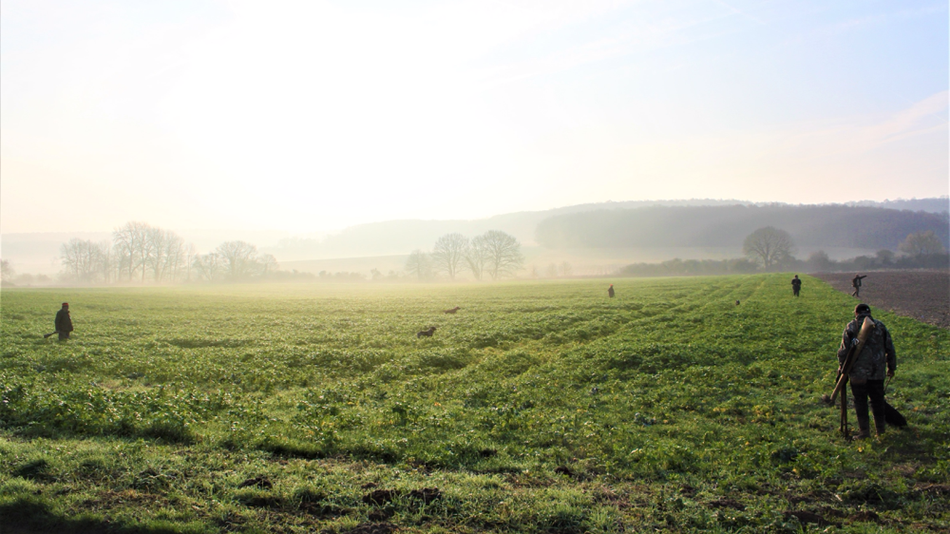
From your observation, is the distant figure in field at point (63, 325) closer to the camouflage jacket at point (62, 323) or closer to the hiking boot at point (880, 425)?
the camouflage jacket at point (62, 323)

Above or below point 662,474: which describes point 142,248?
above

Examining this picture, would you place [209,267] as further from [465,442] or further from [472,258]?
[465,442]

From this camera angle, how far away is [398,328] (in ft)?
108

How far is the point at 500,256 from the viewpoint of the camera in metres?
155

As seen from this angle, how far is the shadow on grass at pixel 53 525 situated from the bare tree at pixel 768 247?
192 metres

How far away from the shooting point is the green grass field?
7363mm

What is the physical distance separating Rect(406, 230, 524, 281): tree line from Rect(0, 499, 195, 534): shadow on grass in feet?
486

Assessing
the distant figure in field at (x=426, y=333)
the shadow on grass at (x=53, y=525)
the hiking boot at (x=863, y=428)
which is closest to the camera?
the shadow on grass at (x=53, y=525)

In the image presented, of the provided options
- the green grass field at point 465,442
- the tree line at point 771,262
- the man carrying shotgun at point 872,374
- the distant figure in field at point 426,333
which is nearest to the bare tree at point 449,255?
the tree line at point 771,262

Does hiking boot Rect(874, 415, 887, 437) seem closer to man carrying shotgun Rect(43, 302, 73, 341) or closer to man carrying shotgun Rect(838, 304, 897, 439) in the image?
man carrying shotgun Rect(838, 304, 897, 439)

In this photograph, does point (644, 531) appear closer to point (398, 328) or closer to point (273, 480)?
point (273, 480)

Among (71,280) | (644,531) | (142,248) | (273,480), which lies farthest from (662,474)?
(71,280)

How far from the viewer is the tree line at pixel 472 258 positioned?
156m

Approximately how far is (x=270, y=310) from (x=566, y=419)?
45.1 meters
